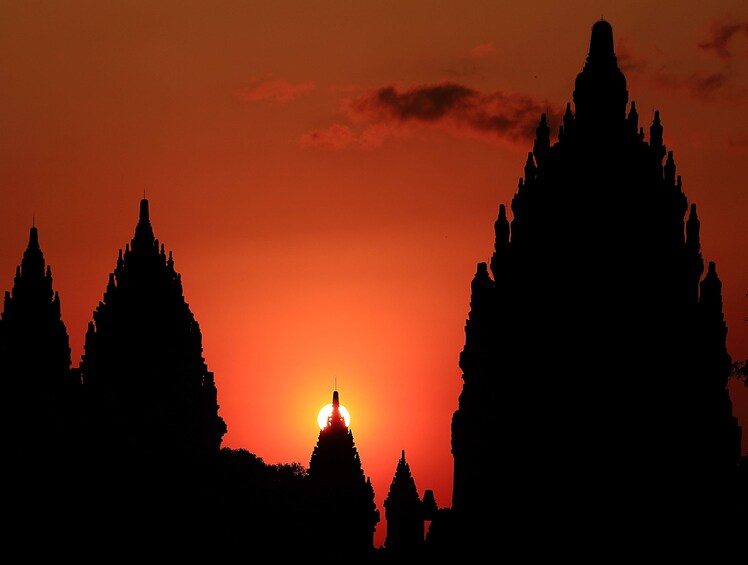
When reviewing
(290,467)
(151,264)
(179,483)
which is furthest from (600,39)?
(290,467)

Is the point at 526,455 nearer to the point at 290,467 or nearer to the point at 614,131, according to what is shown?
the point at 614,131

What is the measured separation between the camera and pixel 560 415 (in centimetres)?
7900

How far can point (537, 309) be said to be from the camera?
80.9 m

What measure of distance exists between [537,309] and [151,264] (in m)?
51.4

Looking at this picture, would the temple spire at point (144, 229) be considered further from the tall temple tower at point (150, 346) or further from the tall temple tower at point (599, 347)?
the tall temple tower at point (599, 347)

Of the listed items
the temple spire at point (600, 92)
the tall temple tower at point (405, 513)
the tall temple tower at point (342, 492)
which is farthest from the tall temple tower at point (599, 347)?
the tall temple tower at point (342, 492)

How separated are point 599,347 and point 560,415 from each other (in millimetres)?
3674

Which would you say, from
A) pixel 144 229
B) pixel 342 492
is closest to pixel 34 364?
pixel 144 229

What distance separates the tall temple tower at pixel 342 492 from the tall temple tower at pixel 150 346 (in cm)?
1087

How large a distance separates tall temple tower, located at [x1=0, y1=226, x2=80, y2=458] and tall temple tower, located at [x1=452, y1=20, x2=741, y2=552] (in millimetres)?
18911

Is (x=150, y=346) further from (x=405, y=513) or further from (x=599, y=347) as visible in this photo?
(x=599, y=347)

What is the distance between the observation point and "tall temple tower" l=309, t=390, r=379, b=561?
128000 millimetres

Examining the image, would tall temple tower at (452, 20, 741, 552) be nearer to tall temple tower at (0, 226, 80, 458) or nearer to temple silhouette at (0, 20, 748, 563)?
temple silhouette at (0, 20, 748, 563)

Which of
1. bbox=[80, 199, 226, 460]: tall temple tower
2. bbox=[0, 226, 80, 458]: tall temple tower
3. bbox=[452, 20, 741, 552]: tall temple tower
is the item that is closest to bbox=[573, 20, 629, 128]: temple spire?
bbox=[452, 20, 741, 552]: tall temple tower
